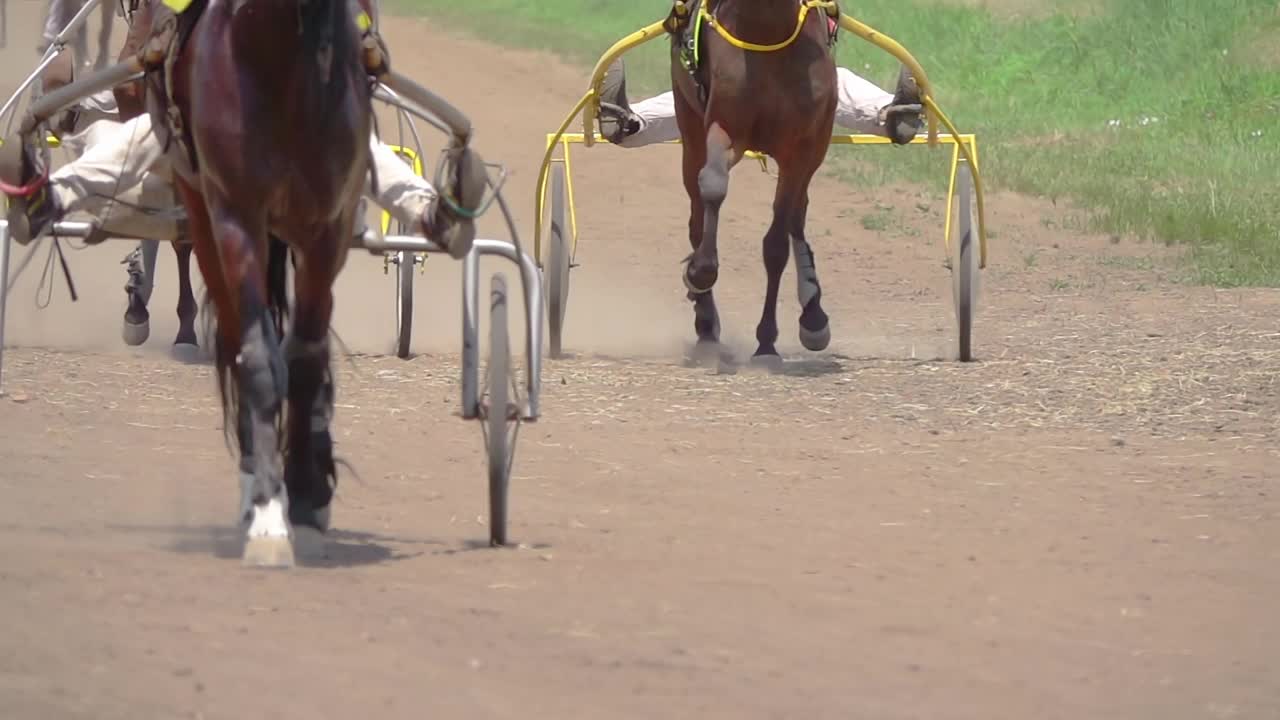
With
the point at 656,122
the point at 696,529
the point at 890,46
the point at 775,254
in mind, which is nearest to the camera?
the point at 696,529

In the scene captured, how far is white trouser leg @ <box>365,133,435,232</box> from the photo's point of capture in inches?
259

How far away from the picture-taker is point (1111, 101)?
1947 centimetres

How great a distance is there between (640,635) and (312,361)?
5.35 feet

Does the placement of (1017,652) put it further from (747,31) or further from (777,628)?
(747,31)

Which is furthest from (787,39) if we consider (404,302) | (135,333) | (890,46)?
(135,333)

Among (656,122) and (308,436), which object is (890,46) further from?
(308,436)

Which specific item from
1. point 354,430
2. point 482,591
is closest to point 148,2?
point 354,430

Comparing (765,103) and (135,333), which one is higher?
(765,103)

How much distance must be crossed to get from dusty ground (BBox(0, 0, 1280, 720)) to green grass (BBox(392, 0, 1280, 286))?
2.04 meters

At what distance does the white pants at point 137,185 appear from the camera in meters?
6.67

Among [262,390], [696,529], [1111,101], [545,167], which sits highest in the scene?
[1111,101]

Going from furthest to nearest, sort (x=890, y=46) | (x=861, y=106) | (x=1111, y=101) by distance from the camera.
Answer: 1. (x=1111, y=101)
2. (x=861, y=106)
3. (x=890, y=46)

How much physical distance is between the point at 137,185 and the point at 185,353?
10.9 ft

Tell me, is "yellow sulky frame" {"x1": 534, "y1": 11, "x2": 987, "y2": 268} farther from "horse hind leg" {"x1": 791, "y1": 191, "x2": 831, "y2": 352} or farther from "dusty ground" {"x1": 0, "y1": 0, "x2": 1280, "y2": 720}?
"dusty ground" {"x1": 0, "y1": 0, "x2": 1280, "y2": 720}
